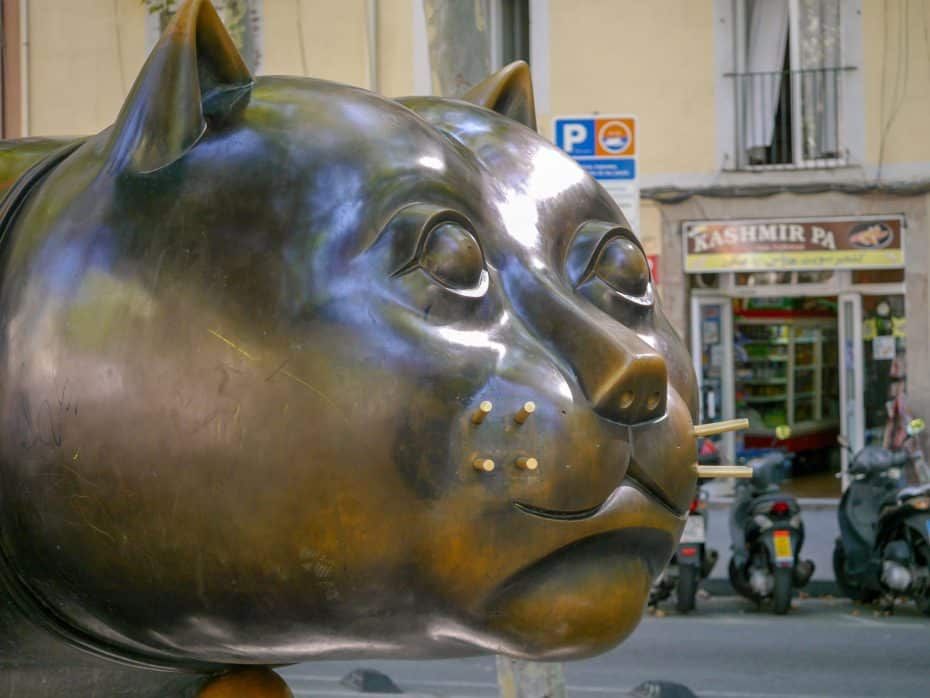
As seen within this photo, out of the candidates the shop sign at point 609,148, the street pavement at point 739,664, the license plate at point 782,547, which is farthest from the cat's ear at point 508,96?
the license plate at point 782,547

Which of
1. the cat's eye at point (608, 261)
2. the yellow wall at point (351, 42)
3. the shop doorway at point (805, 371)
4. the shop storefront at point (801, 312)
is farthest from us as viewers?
the yellow wall at point (351, 42)

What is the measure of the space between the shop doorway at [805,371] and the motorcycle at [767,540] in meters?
4.59

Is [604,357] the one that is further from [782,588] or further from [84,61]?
Answer: [84,61]

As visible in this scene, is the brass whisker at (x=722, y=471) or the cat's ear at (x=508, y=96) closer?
the brass whisker at (x=722, y=471)

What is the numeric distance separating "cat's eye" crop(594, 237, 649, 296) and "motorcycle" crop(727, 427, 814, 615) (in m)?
7.72

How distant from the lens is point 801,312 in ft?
51.8

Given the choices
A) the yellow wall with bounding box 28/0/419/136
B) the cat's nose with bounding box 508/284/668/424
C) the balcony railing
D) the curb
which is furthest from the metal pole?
the yellow wall with bounding box 28/0/419/136

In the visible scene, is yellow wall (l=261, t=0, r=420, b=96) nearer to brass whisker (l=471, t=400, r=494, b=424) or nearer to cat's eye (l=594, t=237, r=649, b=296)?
cat's eye (l=594, t=237, r=649, b=296)

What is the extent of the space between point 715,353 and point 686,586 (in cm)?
640

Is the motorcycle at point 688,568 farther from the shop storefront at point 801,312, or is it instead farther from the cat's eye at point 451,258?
the cat's eye at point 451,258

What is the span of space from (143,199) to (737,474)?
2.11ft

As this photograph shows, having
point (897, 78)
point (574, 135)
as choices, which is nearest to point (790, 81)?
point (897, 78)

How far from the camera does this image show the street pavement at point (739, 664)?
283 inches

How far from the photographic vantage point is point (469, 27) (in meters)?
5.78
